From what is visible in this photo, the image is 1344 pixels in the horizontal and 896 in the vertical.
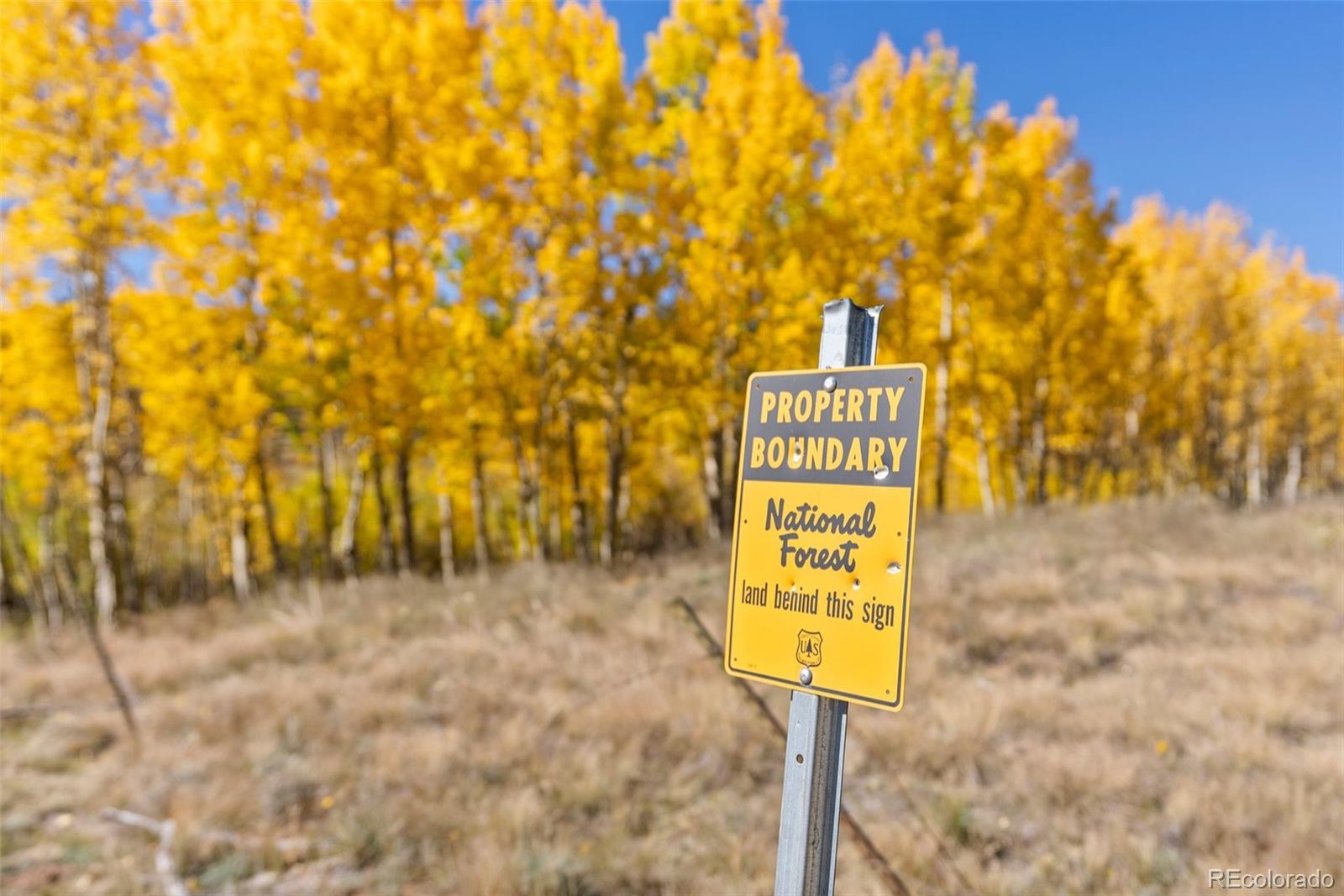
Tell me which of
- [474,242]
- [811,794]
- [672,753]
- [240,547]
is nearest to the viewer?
[811,794]

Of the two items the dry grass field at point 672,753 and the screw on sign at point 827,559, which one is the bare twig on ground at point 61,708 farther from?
the screw on sign at point 827,559

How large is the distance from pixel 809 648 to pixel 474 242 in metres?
11.4

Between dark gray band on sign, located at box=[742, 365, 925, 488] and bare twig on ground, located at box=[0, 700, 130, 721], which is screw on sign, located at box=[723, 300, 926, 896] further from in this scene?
bare twig on ground, located at box=[0, 700, 130, 721]

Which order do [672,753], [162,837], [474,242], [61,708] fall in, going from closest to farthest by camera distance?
[162,837] → [672,753] → [61,708] → [474,242]

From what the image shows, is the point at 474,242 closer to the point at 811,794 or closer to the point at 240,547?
the point at 240,547

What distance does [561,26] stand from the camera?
11.9m

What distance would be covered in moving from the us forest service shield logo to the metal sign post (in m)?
0.02

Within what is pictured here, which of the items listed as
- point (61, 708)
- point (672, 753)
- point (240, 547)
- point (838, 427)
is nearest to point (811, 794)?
point (838, 427)

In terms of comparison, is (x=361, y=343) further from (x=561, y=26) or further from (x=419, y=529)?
(x=419, y=529)

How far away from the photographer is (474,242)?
38.7ft

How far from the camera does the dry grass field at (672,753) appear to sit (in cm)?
363

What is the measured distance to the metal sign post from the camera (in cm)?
164

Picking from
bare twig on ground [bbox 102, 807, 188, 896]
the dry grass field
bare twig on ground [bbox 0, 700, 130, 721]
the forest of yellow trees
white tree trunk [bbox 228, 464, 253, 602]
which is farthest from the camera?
white tree trunk [bbox 228, 464, 253, 602]

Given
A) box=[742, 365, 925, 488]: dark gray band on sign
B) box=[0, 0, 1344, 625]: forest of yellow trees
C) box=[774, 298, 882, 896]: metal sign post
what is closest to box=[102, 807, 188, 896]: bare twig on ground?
box=[774, 298, 882, 896]: metal sign post
